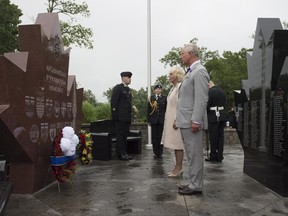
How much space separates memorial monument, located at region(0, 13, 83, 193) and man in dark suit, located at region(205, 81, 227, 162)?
3.52 meters

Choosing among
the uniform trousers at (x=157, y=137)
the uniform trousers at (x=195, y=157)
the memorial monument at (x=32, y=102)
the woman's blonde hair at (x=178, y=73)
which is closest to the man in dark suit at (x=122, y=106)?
the uniform trousers at (x=157, y=137)

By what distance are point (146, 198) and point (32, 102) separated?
6.28 ft

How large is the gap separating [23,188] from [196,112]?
2472 millimetres

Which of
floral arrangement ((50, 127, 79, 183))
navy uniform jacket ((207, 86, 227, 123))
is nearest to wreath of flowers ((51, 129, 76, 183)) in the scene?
floral arrangement ((50, 127, 79, 183))

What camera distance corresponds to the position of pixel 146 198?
4605 mm

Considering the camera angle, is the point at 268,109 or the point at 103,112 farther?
the point at 103,112

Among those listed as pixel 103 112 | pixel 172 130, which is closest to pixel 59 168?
pixel 172 130

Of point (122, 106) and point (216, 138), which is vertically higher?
point (122, 106)

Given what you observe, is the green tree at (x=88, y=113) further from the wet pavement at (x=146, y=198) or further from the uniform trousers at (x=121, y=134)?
the wet pavement at (x=146, y=198)

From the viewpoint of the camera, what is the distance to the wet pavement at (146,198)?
404 cm

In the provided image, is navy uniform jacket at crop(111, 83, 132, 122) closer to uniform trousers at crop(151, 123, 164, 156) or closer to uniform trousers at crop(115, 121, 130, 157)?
uniform trousers at crop(115, 121, 130, 157)

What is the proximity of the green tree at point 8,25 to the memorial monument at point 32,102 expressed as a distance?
69.3 feet

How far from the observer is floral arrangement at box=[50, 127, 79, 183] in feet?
16.3

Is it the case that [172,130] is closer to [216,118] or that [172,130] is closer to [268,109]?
[268,109]
